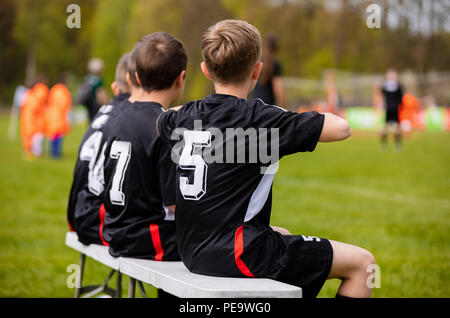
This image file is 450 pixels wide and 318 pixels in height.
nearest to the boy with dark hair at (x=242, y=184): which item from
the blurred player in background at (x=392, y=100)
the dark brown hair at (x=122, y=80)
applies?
the dark brown hair at (x=122, y=80)

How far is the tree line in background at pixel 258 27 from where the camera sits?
124 ft

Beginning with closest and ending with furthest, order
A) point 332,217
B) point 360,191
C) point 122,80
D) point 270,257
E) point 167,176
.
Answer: point 270,257 < point 167,176 < point 122,80 < point 332,217 < point 360,191

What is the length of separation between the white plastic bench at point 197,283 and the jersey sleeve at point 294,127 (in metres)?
0.58

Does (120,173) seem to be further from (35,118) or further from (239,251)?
(35,118)

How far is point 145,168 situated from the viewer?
3.30 m

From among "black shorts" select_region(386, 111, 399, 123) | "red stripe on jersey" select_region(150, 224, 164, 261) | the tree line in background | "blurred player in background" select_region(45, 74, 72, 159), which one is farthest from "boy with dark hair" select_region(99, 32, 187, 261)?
the tree line in background

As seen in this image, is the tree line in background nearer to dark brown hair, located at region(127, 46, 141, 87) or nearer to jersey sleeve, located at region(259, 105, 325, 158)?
dark brown hair, located at region(127, 46, 141, 87)

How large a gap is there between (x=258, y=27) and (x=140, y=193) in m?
34.9

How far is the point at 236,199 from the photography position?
106 inches

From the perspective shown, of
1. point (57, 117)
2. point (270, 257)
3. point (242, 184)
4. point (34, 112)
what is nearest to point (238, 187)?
point (242, 184)

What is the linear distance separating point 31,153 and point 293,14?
28952 mm

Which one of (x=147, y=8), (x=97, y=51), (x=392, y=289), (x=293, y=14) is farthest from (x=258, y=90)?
(x=97, y=51)

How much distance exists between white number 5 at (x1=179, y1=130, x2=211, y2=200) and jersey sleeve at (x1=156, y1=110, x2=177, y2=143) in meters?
0.15

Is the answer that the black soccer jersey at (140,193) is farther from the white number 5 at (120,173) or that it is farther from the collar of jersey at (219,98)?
the collar of jersey at (219,98)
